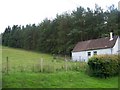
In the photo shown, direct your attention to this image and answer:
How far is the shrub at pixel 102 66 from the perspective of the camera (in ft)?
74.1

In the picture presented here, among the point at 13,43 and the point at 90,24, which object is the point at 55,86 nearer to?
the point at 90,24

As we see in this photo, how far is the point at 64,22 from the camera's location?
67.2 metres

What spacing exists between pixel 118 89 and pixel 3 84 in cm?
777

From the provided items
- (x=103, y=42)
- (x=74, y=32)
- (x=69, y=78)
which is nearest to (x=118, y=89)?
(x=69, y=78)

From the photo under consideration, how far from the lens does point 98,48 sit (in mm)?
43719

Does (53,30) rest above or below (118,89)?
above

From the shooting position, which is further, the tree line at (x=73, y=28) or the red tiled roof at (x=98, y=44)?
the tree line at (x=73, y=28)

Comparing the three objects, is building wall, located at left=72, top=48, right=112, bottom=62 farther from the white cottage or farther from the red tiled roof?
the red tiled roof

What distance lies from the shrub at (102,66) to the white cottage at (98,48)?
15.8 m

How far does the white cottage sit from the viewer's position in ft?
133

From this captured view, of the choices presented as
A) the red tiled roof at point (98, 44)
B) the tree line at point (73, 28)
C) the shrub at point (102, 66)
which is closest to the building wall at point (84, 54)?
the red tiled roof at point (98, 44)

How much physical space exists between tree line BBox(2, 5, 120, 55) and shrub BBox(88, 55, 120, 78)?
111 ft

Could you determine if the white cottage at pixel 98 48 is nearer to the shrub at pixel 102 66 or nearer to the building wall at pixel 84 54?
the building wall at pixel 84 54

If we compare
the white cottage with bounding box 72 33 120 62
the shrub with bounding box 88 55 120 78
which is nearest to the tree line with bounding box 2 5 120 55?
the white cottage with bounding box 72 33 120 62
